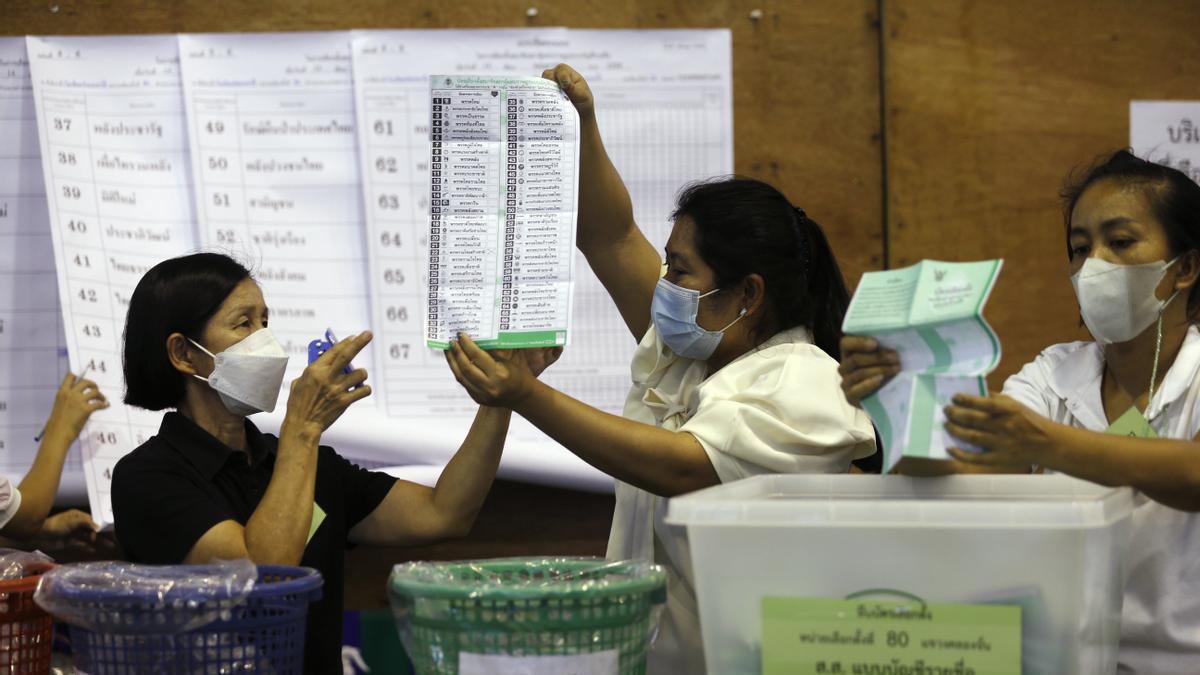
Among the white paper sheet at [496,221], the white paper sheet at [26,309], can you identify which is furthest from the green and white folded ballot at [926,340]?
the white paper sheet at [26,309]

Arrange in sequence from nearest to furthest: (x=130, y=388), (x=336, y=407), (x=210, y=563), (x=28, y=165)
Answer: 1. (x=210, y=563)
2. (x=336, y=407)
3. (x=130, y=388)
4. (x=28, y=165)

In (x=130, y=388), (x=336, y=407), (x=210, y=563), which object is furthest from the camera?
(x=130, y=388)

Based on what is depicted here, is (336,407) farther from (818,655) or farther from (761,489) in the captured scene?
(818,655)

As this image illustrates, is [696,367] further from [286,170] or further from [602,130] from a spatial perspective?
[286,170]

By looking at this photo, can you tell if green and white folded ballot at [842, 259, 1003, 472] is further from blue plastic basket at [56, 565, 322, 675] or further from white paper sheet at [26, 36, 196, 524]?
white paper sheet at [26, 36, 196, 524]

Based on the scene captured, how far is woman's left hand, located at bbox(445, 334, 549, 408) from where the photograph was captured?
1435mm

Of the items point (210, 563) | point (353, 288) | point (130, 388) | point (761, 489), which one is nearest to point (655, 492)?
point (761, 489)

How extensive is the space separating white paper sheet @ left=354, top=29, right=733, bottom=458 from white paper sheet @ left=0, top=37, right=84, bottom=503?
25.8 inches

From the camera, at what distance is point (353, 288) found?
253 cm

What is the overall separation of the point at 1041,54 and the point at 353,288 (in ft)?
5.12

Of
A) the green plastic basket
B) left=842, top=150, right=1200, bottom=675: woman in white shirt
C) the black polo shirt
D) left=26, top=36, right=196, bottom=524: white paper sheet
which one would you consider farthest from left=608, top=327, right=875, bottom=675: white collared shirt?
left=26, top=36, right=196, bottom=524: white paper sheet

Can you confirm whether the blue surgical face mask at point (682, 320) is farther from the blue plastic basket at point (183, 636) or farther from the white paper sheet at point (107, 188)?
the white paper sheet at point (107, 188)

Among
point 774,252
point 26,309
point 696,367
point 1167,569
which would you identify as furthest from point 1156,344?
point 26,309

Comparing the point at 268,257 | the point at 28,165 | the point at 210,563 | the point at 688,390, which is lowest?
the point at 210,563
